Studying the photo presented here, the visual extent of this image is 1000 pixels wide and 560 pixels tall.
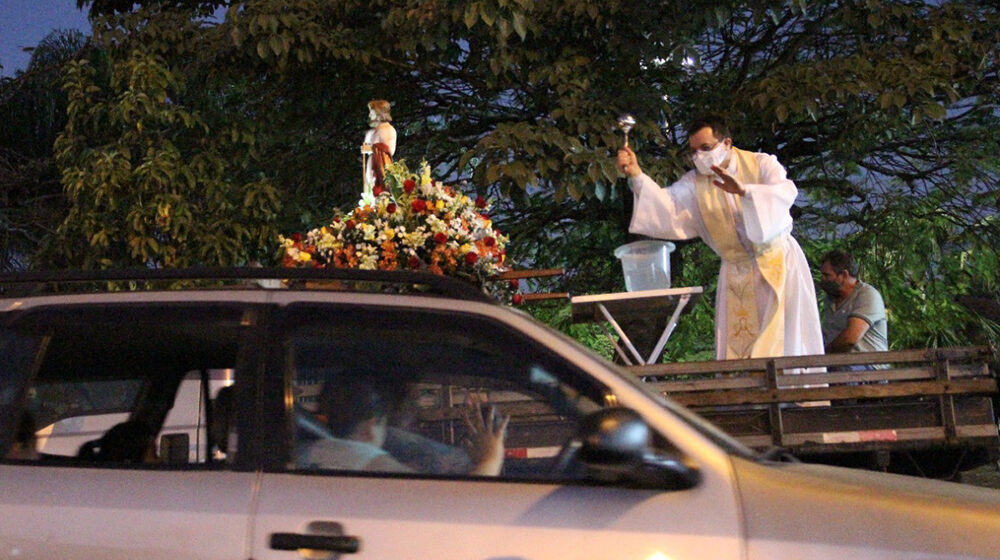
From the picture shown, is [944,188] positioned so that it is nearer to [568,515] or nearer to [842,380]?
[842,380]

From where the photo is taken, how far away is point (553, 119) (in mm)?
12320

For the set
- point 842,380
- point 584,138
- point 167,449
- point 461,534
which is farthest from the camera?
point 584,138

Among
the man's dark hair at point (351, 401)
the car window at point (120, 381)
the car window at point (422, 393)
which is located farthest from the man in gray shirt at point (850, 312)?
the car window at point (120, 381)

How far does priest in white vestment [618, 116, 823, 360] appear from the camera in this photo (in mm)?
8242

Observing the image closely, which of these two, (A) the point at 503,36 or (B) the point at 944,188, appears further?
(B) the point at 944,188

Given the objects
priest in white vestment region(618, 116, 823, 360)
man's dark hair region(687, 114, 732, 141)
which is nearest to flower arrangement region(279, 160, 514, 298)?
priest in white vestment region(618, 116, 823, 360)

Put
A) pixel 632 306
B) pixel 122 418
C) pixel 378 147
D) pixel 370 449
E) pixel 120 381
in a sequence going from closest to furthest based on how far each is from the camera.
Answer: pixel 370 449 < pixel 122 418 < pixel 120 381 < pixel 632 306 < pixel 378 147

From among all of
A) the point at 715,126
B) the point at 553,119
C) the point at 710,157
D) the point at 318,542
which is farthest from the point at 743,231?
the point at 318,542

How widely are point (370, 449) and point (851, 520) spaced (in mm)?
1267

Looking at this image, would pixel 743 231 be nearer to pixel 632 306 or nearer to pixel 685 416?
pixel 632 306

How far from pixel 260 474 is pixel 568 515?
810mm

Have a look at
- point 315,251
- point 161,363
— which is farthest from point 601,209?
point 161,363

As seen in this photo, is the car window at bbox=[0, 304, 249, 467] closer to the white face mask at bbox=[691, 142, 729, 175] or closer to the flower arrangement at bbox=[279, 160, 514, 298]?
the flower arrangement at bbox=[279, 160, 514, 298]

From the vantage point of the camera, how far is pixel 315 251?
816 centimetres
